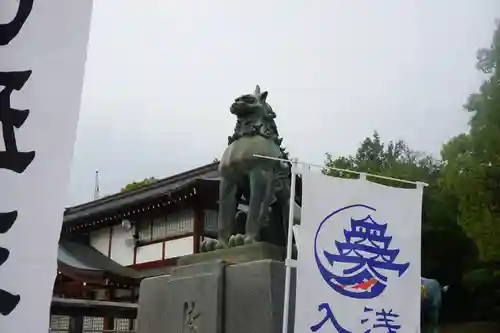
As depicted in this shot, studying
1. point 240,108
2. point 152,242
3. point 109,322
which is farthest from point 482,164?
point 240,108

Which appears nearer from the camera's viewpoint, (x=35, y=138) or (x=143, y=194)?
(x=35, y=138)

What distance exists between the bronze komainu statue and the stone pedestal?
28 cm

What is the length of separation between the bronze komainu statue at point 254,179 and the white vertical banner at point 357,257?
1090 millimetres

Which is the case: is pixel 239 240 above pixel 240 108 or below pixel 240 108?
below

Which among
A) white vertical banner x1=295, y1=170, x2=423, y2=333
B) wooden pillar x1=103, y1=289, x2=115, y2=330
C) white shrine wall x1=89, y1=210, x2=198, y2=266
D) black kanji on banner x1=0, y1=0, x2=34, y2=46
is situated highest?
white shrine wall x1=89, y1=210, x2=198, y2=266

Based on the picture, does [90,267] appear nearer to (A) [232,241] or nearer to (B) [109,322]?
(B) [109,322]

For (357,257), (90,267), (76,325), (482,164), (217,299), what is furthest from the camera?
(90,267)

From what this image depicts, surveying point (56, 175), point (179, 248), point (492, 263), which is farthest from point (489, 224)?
point (56, 175)

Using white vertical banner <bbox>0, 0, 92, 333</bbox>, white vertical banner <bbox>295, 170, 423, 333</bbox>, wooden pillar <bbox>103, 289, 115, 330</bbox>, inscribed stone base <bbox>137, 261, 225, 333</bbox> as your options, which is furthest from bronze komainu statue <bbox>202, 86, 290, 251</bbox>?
wooden pillar <bbox>103, 289, 115, 330</bbox>

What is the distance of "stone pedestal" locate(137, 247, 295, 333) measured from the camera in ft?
13.8

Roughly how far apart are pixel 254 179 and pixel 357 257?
1301mm

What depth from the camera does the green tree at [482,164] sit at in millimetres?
13797

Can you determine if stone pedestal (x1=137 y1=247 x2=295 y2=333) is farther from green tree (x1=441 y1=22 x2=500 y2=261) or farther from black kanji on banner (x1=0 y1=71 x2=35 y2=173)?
green tree (x1=441 y1=22 x2=500 y2=261)

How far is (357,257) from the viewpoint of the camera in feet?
12.1
